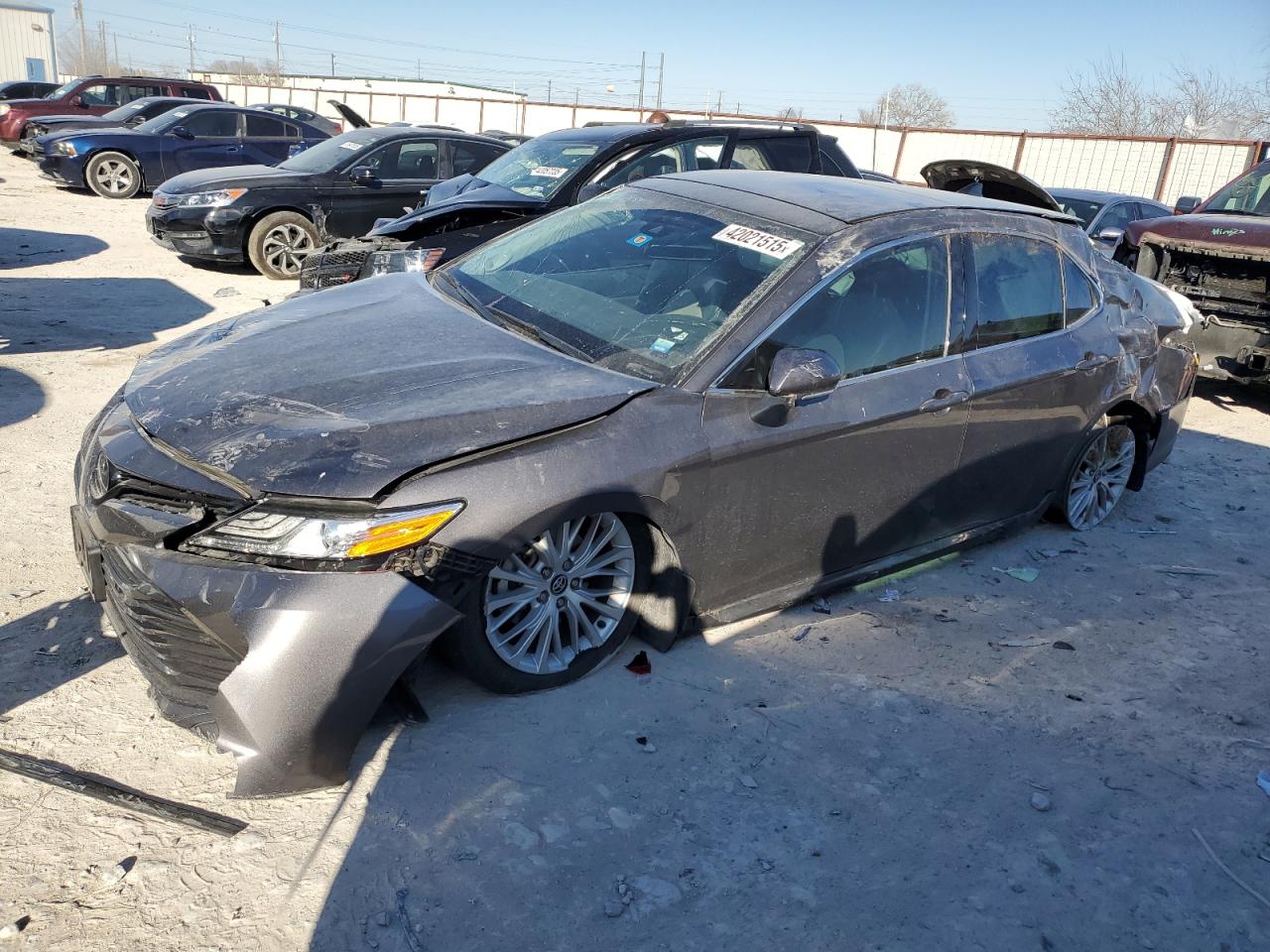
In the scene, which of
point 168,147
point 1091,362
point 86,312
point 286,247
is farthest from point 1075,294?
point 168,147

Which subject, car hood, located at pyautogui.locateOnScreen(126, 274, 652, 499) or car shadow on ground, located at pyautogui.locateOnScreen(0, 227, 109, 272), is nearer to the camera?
car hood, located at pyautogui.locateOnScreen(126, 274, 652, 499)

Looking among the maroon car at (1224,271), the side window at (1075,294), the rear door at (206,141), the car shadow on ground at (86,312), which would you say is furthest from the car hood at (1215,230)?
the rear door at (206,141)

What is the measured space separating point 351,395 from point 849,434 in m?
1.81

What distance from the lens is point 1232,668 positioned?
4086 mm

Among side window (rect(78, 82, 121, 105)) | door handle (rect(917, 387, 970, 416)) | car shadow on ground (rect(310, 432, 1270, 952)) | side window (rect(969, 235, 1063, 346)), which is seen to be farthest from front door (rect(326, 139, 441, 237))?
side window (rect(78, 82, 121, 105))

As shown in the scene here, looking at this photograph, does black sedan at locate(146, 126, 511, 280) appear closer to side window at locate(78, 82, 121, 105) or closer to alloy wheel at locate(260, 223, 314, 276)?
alloy wheel at locate(260, 223, 314, 276)

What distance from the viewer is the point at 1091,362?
4.73 m

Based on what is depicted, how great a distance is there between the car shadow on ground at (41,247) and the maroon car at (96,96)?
29.3 feet

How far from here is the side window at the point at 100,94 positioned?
20375 millimetres

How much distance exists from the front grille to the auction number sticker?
237 cm

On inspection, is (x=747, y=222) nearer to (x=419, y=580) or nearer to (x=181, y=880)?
(x=419, y=580)

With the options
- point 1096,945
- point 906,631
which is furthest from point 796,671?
point 1096,945

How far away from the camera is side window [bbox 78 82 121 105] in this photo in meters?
20.4

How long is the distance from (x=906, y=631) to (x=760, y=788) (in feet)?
4.38
